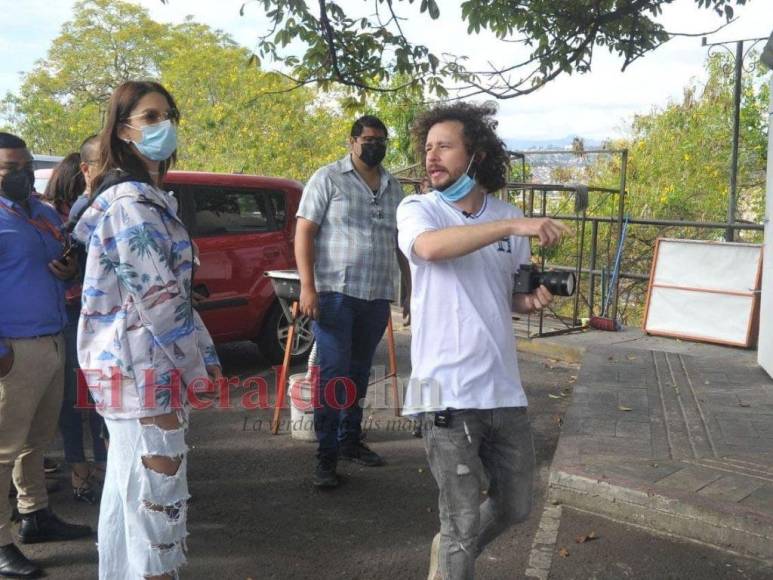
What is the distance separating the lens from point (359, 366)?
456cm

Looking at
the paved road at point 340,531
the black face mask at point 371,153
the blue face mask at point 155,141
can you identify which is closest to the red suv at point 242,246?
the paved road at point 340,531

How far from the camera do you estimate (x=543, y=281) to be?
266 centimetres

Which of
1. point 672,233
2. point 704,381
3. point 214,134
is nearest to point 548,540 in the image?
point 704,381

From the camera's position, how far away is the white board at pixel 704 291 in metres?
8.09

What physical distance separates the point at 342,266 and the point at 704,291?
18.2 ft

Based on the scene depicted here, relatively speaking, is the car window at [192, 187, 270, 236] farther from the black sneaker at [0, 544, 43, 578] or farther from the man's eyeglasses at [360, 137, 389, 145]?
the black sneaker at [0, 544, 43, 578]

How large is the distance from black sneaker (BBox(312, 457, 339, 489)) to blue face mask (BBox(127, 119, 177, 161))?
234 centimetres

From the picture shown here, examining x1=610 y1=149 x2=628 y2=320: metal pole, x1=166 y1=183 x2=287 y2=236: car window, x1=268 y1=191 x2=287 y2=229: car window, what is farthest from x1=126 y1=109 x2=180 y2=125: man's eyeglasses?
x1=610 y1=149 x2=628 y2=320: metal pole

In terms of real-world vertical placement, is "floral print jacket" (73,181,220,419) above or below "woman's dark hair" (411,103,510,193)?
below

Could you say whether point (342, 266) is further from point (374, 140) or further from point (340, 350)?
point (374, 140)

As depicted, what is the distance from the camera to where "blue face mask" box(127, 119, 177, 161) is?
8.25 ft

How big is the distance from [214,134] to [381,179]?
16.4 m

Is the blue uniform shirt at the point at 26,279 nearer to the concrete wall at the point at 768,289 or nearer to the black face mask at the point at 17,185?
the black face mask at the point at 17,185

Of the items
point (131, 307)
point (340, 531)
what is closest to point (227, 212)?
point (340, 531)
